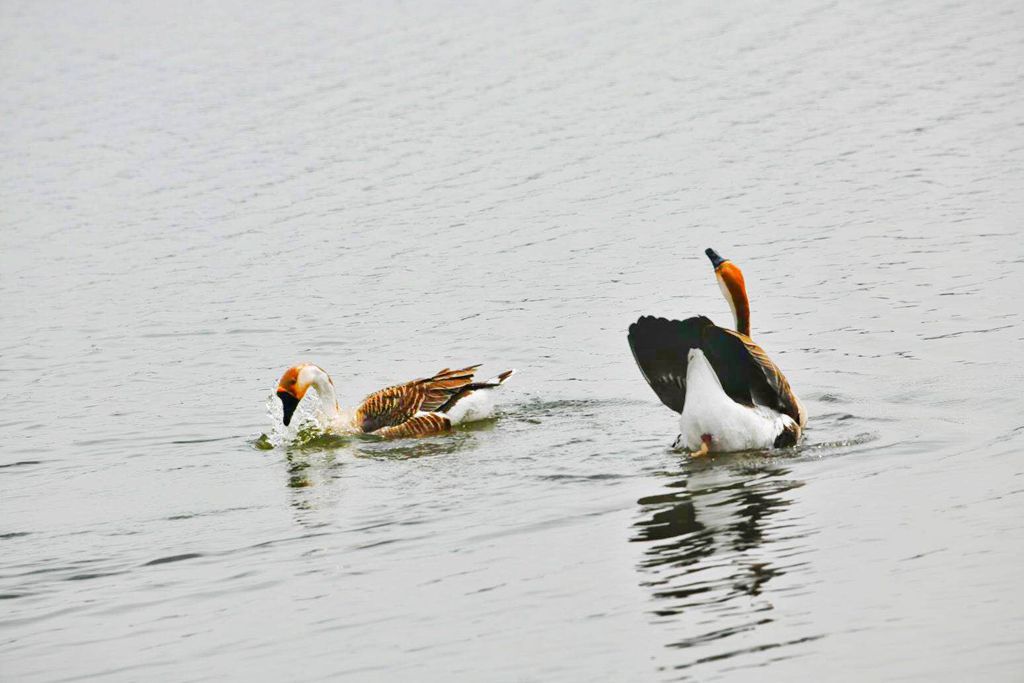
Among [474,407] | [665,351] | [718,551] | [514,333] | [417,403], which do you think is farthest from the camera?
[514,333]

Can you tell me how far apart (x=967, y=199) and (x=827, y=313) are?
4.97m

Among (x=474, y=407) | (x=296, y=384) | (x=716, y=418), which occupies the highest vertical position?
(x=296, y=384)

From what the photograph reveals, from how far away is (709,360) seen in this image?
11477mm

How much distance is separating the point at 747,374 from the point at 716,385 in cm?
34

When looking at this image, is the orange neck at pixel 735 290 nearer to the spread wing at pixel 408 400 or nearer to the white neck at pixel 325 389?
the spread wing at pixel 408 400

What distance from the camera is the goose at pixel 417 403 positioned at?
14.1 m

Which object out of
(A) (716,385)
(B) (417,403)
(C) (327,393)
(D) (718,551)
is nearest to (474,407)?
(B) (417,403)

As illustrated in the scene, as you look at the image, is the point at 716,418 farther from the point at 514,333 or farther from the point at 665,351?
the point at 514,333

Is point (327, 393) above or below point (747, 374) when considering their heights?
above

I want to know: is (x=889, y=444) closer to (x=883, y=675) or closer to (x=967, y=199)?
(x=883, y=675)

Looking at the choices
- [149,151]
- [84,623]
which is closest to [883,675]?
[84,623]

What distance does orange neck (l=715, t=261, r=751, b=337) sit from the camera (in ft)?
40.3

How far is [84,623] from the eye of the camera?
887 cm

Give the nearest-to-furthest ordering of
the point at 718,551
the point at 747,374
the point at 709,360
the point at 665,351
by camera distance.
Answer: the point at 718,551 → the point at 709,360 → the point at 747,374 → the point at 665,351
